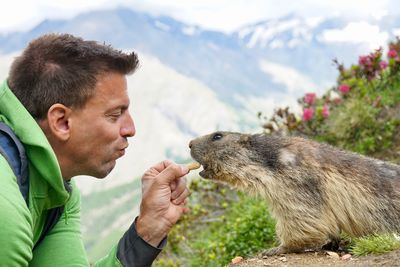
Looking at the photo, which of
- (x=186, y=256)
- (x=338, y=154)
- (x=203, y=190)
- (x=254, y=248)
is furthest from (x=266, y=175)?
(x=203, y=190)

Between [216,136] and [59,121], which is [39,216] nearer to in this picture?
[59,121]

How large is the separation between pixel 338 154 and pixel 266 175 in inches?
29.2

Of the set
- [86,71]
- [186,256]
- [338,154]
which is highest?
[86,71]

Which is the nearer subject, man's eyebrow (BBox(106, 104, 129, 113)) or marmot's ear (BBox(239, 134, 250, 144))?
man's eyebrow (BBox(106, 104, 129, 113))

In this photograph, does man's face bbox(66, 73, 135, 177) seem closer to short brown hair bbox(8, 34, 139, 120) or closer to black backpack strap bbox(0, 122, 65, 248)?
short brown hair bbox(8, 34, 139, 120)

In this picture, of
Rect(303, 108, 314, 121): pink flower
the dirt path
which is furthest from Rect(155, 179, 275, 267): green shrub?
Rect(303, 108, 314, 121): pink flower

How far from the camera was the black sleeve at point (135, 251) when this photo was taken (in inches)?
160

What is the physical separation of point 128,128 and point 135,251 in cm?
83

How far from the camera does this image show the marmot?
566 centimetres

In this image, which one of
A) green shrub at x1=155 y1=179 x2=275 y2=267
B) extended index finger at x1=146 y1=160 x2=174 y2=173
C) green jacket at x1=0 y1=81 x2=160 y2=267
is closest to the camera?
green jacket at x1=0 y1=81 x2=160 y2=267

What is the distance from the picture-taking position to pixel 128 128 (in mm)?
4000

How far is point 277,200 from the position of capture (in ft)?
19.0

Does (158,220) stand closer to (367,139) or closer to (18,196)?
(18,196)

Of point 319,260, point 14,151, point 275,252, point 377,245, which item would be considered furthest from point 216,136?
point 14,151
